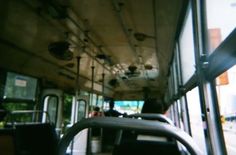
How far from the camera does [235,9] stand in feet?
4.22

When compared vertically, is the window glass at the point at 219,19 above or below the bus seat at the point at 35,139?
above

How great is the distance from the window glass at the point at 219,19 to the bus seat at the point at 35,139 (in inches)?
84.5

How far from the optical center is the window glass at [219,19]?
1.33m

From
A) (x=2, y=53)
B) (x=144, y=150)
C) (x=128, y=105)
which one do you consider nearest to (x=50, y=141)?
(x=2, y=53)

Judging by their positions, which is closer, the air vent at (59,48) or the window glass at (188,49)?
the window glass at (188,49)

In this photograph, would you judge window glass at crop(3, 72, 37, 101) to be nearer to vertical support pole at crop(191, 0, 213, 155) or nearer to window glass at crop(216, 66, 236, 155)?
vertical support pole at crop(191, 0, 213, 155)

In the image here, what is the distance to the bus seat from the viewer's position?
3.04 m

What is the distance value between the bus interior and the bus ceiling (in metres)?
0.01

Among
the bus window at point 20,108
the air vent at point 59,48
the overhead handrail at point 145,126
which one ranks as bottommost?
the overhead handrail at point 145,126

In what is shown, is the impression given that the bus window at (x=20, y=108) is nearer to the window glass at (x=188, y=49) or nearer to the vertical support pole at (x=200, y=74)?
the window glass at (x=188, y=49)

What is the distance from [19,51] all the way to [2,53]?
32cm

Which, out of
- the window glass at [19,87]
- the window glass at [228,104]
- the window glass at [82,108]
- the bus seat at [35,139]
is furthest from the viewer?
the window glass at [82,108]

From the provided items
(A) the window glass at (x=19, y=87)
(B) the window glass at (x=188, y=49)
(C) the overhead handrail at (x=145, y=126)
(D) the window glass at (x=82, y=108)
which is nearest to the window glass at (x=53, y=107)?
(A) the window glass at (x=19, y=87)

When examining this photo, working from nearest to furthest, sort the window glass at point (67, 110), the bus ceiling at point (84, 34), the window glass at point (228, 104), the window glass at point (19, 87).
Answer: the window glass at point (228, 104) → the bus ceiling at point (84, 34) → the window glass at point (19, 87) → the window glass at point (67, 110)
